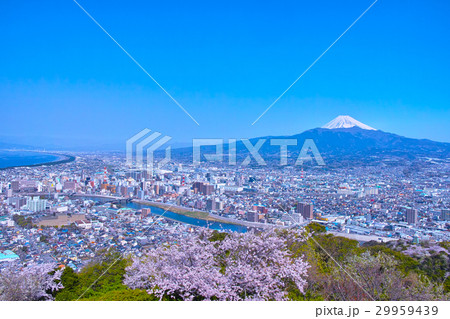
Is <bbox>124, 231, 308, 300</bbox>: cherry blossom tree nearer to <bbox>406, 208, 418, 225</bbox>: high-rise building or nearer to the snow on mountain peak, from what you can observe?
<bbox>406, 208, 418, 225</bbox>: high-rise building

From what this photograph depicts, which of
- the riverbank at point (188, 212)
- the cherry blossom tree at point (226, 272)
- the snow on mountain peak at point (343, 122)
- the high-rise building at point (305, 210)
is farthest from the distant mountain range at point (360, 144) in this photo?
the cherry blossom tree at point (226, 272)

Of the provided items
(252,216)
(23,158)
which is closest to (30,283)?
(252,216)

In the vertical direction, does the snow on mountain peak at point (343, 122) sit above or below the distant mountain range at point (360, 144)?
above

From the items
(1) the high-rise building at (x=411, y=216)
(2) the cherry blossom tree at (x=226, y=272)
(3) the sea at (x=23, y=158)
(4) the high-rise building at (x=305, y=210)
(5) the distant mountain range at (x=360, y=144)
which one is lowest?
(1) the high-rise building at (x=411, y=216)

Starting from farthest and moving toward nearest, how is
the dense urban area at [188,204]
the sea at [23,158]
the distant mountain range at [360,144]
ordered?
the distant mountain range at [360,144], the sea at [23,158], the dense urban area at [188,204]

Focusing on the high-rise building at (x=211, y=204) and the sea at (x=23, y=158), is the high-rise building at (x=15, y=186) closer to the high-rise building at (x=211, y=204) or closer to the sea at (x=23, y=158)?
the sea at (x=23, y=158)

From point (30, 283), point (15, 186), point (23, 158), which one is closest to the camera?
point (30, 283)

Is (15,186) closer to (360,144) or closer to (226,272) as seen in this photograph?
(226,272)

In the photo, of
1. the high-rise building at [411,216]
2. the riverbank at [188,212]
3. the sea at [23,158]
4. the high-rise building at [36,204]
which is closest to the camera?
the riverbank at [188,212]
